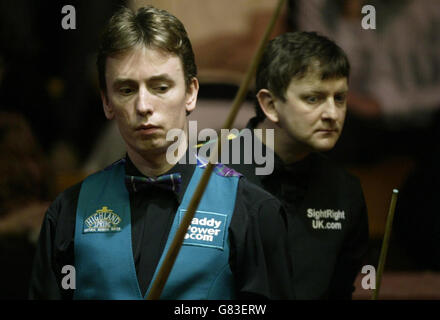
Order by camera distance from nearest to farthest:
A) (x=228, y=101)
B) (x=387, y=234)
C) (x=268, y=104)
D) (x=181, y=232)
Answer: (x=181, y=232)
(x=387, y=234)
(x=268, y=104)
(x=228, y=101)

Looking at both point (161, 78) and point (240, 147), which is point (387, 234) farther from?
point (161, 78)

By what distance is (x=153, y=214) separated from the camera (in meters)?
1.90

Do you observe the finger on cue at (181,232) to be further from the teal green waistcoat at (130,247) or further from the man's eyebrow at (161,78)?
the man's eyebrow at (161,78)

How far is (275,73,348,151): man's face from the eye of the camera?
77.3 inches

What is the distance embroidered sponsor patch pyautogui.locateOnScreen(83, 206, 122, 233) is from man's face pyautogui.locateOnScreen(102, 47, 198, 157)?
18 centimetres

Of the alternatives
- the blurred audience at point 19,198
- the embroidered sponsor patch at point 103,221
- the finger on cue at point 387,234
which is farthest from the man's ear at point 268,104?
the blurred audience at point 19,198

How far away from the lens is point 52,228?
76.2 inches

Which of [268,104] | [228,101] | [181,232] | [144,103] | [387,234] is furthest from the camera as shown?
[228,101]

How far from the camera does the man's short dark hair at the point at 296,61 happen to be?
199 cm

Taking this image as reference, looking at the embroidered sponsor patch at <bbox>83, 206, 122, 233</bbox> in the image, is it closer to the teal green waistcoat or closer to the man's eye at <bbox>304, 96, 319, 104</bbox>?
the teal green waistcoat

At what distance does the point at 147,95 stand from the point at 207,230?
0.37m

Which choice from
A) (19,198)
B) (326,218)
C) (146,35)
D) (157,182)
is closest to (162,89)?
(146,35)
